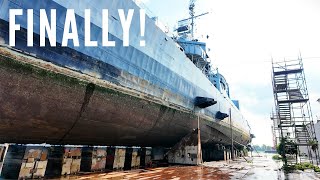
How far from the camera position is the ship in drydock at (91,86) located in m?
7.25

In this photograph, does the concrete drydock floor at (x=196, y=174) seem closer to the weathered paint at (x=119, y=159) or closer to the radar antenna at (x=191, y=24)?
the weathered paint at (x=119, y=159)

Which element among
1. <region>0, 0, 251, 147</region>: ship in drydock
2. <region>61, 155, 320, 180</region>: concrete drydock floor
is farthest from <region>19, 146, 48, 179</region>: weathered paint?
<region>61, 155, 320, 180</region>: concrete drydock floor

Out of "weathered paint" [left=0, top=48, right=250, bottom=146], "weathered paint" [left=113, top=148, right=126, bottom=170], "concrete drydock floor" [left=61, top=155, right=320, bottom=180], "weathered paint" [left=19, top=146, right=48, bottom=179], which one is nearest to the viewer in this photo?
"weathered paint" [left=0, top=48, right=250, bottom=146]

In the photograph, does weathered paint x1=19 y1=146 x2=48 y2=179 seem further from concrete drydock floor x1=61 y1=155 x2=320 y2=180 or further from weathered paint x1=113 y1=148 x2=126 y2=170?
weathered paint x1=113 y1=148 x2=126 y2=170

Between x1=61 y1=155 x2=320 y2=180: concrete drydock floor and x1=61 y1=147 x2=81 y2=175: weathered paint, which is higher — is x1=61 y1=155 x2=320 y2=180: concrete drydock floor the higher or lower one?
the lower one

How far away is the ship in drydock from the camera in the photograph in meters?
7.25

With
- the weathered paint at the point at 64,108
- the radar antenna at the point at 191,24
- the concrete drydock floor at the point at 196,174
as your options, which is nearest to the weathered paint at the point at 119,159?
the weathered paint at the point at 64,108

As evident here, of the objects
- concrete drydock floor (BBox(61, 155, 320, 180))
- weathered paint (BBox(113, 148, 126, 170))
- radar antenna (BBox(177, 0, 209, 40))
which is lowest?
concrete drydock floor (BBox(61, 155, 320, 180))

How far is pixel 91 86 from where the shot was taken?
30.0 feet

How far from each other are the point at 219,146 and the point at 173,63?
16284 millimetres

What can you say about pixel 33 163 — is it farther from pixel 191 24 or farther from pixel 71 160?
pixel 191 24

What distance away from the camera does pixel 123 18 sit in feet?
35.5

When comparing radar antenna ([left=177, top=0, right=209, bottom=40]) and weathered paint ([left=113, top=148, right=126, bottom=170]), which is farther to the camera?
radar antenna ([left=177, top=0, right=209, bottom=40])

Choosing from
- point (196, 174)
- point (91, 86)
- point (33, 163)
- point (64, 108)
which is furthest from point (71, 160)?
point (196, 174)
